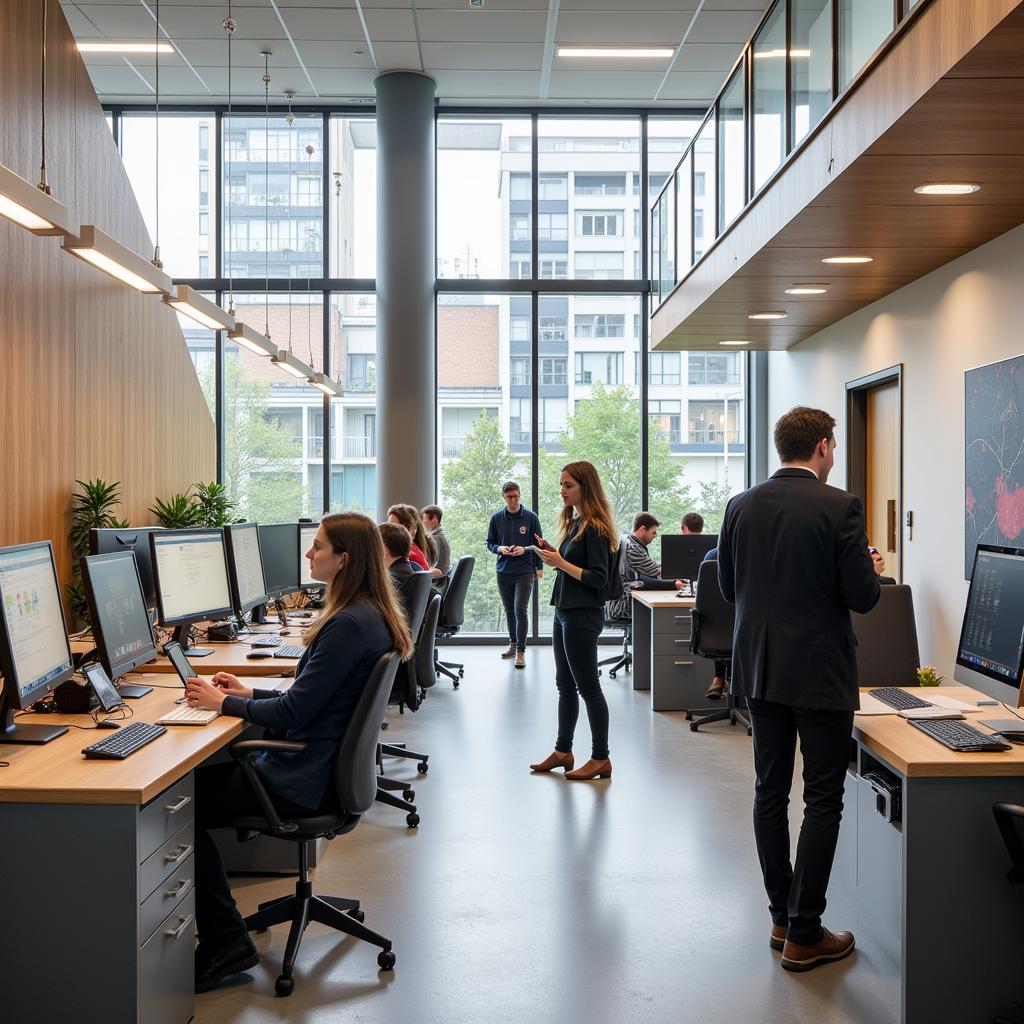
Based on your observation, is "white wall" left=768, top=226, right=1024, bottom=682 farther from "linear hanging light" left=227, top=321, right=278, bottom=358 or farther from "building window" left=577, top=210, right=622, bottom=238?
"linear hanging light" left=227, top=321, right=278, bottom=358

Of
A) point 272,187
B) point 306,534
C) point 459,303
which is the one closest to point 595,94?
point 459,303

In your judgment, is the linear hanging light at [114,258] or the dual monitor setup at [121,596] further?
the linear hanging light at [114,258]

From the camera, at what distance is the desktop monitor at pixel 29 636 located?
2.65 m

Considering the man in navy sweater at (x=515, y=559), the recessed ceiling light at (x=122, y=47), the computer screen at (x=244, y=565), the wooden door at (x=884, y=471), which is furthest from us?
the man in navy sweater at (x=515, y=559)

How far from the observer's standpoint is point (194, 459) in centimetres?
845

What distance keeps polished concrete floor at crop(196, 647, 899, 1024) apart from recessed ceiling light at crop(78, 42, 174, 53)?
6307 millimetres

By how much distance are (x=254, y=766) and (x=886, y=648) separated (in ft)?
7.94

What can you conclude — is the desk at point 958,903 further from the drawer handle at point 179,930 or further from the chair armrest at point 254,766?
the drawer handle at point 179,930

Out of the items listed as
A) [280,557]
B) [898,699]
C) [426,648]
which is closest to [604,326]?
[280,557]

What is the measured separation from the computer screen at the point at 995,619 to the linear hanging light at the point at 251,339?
455cm

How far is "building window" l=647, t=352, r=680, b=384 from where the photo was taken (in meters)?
9.91

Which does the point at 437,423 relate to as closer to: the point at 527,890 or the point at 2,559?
the point at 527,890

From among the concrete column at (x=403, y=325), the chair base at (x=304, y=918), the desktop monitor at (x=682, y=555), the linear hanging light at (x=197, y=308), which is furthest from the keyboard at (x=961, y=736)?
the concrete column at (x=403, y=325)

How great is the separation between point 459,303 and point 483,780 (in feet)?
19.0
